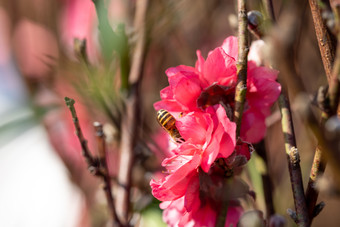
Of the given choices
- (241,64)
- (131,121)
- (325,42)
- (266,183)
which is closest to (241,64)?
(241,64)

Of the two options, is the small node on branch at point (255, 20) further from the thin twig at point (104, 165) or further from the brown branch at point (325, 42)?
the thin twig at point (104, 165)

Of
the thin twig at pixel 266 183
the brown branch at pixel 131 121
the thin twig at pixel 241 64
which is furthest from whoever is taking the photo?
the brown branch at pixel 131 121

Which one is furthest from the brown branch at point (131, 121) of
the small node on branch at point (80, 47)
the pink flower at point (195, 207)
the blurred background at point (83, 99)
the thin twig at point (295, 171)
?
the thin twig at point (295, 171)

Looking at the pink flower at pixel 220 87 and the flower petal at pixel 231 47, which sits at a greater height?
the flower petal at pixel 231 47

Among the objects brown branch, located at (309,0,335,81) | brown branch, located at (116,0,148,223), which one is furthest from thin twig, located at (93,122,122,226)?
brown branch, located at (309,0,335,81)

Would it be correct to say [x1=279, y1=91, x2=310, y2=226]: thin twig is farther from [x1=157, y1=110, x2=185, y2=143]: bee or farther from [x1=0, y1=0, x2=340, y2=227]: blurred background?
[x1=0, y1=0, x2=340, y2=227]: blurred background
